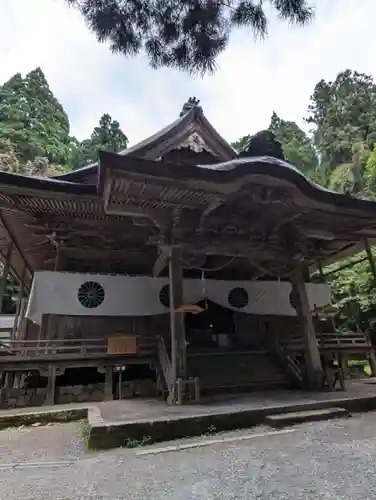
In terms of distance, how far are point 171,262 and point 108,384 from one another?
3.17 m

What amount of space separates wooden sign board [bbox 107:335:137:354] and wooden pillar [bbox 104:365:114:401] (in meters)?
0.55

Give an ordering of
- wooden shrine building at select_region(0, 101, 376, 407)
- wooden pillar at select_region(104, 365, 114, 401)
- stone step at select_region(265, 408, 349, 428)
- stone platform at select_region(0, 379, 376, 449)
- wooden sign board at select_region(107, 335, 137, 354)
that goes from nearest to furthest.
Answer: stone platform at select_region(0, 379, 376, 449) → stone step at select_region(265, 408, 349, 428) → wooden shrine building at select_region(0, 101, 376, 407) → wooden pillar at select_region(104, 365, 114, 401) → wooden sign board at select_region(107, 335, 137, 354)

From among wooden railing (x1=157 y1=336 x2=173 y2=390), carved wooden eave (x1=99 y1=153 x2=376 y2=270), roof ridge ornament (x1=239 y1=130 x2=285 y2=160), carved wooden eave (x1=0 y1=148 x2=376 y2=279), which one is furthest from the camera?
roof ridge ornament (x1=239 y1=130 x2=285 y2=160)

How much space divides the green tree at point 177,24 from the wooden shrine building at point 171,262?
158 cm

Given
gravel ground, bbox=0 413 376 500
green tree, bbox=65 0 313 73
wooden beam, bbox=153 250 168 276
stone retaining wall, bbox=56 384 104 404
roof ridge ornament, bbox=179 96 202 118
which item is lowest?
gravel ground, bbox=0 413 376 500

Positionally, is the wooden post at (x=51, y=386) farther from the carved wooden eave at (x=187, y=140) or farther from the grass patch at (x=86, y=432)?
the carved wooden eave at (x=187, y=140)

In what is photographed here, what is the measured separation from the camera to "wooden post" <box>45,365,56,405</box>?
717cm

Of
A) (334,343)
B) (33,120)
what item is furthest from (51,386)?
(33,120)

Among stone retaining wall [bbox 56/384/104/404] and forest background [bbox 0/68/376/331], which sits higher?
forest background [bbox 0/68/376/331]

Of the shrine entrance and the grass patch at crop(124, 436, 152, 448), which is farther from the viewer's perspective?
the shrine entrance

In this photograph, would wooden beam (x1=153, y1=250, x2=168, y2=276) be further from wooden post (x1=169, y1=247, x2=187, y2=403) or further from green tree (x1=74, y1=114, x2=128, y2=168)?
green tree (x1=74, y1=114, x2=128, y2=168)

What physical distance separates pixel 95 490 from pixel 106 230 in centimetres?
643

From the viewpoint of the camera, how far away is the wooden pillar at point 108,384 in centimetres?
747

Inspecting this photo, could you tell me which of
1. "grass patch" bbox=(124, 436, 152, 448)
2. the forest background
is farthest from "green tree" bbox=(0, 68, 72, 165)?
"grass patch" bbox=(124, 436, 152, 448)
